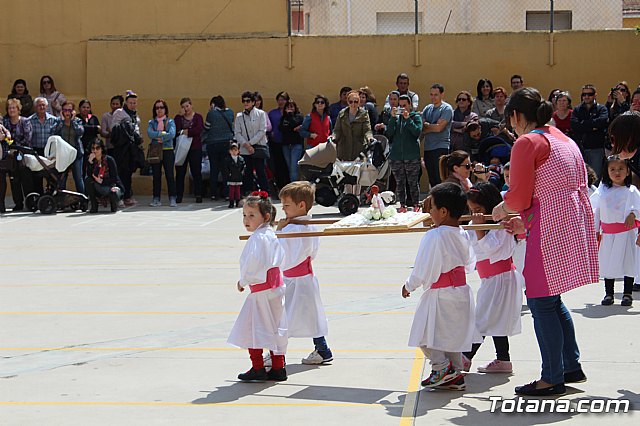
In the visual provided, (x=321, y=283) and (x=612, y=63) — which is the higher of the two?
(x=612, y=63)

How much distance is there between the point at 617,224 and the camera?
433 inches

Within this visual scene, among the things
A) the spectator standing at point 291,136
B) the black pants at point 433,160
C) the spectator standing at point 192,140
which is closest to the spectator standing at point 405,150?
the black pants at point 433,160

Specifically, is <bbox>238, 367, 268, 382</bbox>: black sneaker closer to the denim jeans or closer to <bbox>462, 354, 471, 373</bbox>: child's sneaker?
<bbox>462, 354, 471, 373</bbox>: child's sneaker

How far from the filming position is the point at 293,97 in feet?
78.7

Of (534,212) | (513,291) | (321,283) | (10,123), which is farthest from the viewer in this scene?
(10,123)

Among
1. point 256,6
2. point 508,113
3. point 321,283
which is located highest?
point 256,6

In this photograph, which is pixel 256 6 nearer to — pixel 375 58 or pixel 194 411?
pixel 375 58

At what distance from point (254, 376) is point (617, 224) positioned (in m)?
4.78

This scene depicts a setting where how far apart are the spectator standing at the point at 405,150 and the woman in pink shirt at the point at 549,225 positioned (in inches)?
457

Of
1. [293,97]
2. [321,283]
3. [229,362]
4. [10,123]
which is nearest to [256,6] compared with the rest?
[293,97]

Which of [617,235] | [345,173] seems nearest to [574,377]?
[617,235]

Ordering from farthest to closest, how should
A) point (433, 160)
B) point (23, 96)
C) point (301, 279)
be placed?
point (23, 96)
point (433, 160)
point (301, 279)

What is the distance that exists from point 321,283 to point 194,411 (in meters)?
5.41

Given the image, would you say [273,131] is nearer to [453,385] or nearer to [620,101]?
[620,101]
